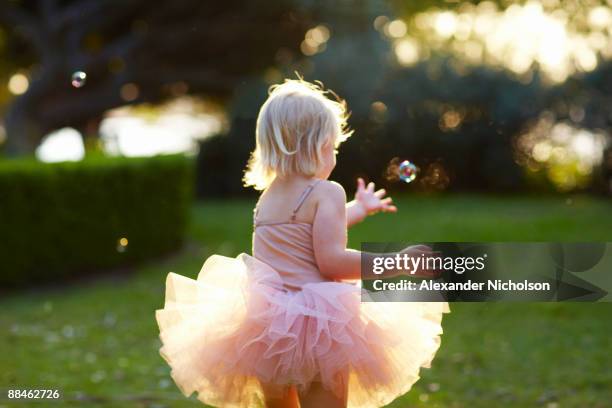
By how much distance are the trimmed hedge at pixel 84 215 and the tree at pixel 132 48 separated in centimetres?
812

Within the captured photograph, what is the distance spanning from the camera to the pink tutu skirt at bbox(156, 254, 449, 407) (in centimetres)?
332

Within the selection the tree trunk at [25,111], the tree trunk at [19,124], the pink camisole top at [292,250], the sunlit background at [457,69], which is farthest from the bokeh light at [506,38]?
the pink camisole top at [292,250]

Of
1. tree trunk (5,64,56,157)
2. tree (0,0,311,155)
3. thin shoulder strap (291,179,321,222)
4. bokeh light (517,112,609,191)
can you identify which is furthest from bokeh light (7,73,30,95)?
thin shoulder strap (291,179,321,222)

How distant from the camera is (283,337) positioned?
10.9ft

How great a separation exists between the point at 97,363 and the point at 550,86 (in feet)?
46.1

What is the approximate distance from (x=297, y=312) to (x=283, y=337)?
4.1 inches

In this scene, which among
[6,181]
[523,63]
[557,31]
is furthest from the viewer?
[523,63]

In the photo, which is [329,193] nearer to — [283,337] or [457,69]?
[283,337]

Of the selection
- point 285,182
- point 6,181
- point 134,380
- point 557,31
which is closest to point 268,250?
point 285,182

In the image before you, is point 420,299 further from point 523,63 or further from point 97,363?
point 523,63

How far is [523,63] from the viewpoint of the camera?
1938 centimetres

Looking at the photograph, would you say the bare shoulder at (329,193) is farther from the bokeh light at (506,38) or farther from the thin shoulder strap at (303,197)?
the bokeh light at (506,38)

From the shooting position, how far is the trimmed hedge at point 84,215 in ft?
32.7

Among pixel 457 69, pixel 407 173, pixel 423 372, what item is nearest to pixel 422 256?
pixel 407 173
